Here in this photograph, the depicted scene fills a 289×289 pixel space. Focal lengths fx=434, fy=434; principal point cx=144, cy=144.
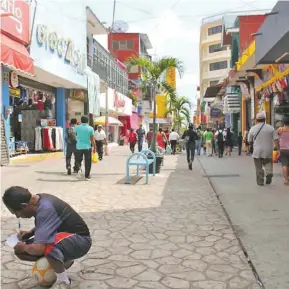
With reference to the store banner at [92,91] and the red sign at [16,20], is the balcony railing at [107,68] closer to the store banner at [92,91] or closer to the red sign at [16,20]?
the store banner at [92,91]

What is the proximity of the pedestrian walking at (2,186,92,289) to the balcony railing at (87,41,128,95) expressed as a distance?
21.4 meters

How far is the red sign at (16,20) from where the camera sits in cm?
1271

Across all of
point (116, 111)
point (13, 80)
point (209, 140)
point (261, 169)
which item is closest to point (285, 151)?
point (261, 169)

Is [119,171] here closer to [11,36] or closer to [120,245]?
[11,36]

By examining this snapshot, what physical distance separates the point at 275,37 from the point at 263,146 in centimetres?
234

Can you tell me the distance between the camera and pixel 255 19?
930 inches

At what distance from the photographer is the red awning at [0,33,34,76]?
39.1ft

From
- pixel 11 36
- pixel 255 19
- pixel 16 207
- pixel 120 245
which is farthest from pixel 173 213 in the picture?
pixel 255 19

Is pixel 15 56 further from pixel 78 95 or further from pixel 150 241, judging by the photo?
pixel 78 95

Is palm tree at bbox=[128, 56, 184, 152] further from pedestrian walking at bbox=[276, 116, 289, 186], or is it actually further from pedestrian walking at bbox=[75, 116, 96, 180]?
pedestrian walking at bbox=[276, 116, 289, 186]

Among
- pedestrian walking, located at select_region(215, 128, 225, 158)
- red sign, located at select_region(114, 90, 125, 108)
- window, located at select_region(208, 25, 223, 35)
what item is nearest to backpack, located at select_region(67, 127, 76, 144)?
pedestrian walking, located at select_region(215, 128, 225, 158)

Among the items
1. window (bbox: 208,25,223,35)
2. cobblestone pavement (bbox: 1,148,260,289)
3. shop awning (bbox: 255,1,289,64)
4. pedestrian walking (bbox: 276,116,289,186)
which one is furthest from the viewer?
window (bbox: 208,25,223,35)

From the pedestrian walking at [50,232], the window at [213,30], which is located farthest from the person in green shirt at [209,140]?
the window at [213,30]

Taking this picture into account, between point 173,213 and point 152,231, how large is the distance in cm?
119
